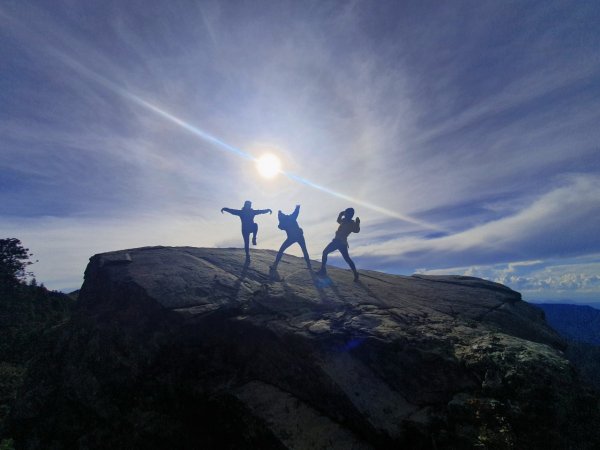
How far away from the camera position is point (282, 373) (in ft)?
28.1

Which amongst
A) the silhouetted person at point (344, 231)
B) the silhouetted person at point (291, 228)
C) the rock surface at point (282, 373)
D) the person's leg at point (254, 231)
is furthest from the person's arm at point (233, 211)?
the silhouetted person at point (344, 231)

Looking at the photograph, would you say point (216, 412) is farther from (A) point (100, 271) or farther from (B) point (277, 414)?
(A) point (100, 271)

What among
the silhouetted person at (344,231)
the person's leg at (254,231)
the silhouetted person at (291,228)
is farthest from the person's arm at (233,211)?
the silhouetted person at (344,231)

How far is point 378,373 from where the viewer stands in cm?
787

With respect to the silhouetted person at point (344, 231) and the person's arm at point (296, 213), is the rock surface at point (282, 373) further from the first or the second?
the person's arm at point (296, 213)

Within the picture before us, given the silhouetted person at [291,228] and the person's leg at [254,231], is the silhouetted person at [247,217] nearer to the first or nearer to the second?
the person's leg at [254,231]

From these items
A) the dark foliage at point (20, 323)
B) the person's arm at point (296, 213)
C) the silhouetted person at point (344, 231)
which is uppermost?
the person's arm at point (296, 213)

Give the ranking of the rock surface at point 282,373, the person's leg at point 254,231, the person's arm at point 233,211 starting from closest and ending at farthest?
the rock surface at point 282,373 < the person's arm at point 233,211 < the person's leg at point 254,231

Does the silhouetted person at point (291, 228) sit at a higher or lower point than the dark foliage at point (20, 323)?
higher

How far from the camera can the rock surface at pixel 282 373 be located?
663 cm

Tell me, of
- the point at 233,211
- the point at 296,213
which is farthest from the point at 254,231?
the point at 296,213

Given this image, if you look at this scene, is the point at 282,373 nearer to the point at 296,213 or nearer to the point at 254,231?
the point at 296,213

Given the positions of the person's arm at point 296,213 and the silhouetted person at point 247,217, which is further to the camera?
the silhouetted person at point 247,217

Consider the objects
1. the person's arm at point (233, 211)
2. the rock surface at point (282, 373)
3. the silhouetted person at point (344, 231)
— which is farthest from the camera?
the person's arm at point (233, 211)
